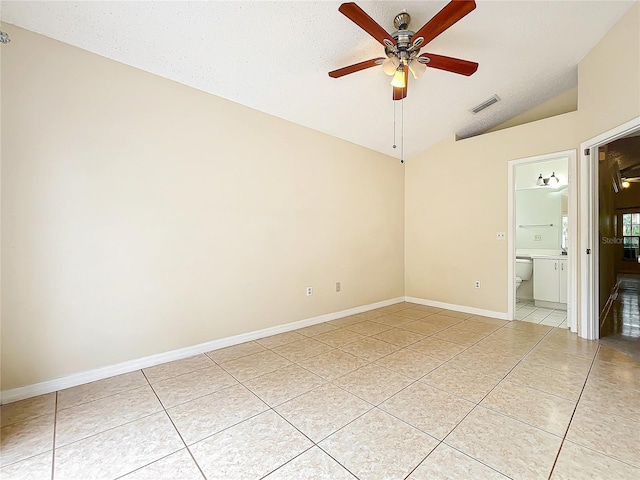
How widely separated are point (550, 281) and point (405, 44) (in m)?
4.16

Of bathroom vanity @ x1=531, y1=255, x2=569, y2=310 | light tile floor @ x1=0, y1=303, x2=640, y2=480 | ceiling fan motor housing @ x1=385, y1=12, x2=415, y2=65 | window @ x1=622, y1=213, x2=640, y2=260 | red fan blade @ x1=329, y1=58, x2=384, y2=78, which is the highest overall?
ceiling fan motor housing @ x1=385, y1=12, x2=415, y2=65

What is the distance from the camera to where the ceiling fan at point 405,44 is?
173cm

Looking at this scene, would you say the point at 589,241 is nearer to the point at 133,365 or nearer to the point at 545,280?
the point at 545,280

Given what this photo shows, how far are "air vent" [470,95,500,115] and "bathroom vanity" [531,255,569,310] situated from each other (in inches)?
96.9

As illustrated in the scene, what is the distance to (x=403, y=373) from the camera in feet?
7.72

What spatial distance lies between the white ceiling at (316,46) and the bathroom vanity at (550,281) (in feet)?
7.71

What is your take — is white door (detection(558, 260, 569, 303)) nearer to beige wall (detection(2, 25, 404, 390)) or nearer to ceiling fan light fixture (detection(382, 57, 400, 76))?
beige wall (detection(2, 25, 404, 390))

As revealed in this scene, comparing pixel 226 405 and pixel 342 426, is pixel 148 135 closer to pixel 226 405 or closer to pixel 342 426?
pixel 226 405

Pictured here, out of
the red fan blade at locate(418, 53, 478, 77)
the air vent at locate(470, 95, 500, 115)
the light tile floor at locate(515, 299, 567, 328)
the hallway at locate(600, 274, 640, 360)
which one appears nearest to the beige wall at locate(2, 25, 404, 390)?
the red fan blade at locate(418, 53, 478, 77)

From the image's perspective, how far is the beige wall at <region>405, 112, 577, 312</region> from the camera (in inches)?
147

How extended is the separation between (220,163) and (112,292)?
4.98 ft

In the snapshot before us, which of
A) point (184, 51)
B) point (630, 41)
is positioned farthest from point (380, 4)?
point (630, 41)

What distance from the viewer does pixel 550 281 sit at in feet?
14.2

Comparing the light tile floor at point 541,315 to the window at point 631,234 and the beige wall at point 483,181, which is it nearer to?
the beige wall at point 483,181
